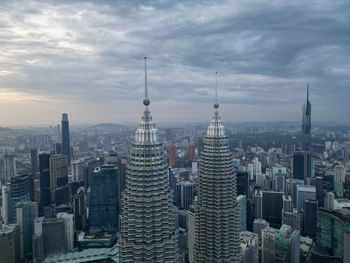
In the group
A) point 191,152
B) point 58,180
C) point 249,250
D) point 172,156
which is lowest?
point 249,250

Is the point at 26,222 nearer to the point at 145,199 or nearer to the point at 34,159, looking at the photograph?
the point at 34,159

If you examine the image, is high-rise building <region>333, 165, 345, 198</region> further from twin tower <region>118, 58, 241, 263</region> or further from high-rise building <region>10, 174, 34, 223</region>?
high-rise building <region>10, 174, 34, 223</region>

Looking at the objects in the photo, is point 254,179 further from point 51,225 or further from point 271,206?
point 51,225

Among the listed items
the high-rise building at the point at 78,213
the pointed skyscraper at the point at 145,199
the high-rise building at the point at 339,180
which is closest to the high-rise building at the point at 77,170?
the high-rise building at the point at 78,213

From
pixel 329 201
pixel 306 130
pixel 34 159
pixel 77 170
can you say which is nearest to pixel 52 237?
pixel 34 159

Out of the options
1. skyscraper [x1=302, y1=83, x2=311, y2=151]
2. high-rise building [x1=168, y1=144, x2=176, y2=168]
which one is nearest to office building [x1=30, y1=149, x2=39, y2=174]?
high-rise building [x1=168, y1=144, x2=176, y2=168]

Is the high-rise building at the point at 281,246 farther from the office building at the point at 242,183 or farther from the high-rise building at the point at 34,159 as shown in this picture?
the high-rise building at the point at 34,159

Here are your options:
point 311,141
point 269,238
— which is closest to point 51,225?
point 269,238
